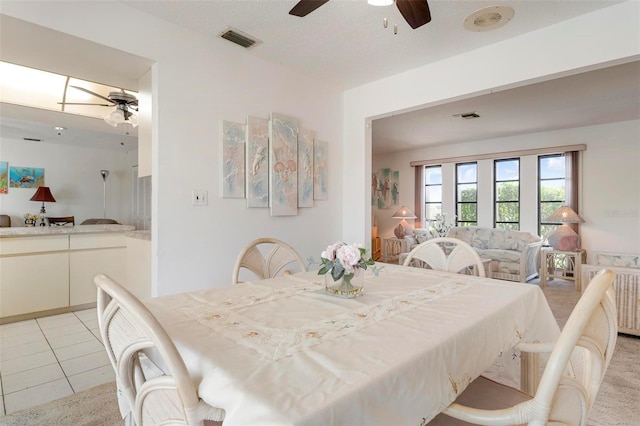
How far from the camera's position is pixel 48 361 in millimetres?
2469

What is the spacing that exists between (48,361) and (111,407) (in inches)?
40.9

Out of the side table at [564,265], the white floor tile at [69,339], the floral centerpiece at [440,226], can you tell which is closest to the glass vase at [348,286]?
the white floor tile at [69,339]

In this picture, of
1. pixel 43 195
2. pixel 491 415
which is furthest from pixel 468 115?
pixel 43 195

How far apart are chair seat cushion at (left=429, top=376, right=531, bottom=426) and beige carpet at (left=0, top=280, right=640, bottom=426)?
3.33ft

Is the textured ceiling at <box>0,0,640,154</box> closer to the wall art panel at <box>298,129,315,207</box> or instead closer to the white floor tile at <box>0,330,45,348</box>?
the wall art panel at <box>298,129,315,207</box>

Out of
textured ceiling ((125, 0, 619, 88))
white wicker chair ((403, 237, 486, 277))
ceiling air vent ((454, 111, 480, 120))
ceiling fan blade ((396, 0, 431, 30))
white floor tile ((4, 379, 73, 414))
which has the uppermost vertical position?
ceiling air vent ((454, 111, 480, 120))

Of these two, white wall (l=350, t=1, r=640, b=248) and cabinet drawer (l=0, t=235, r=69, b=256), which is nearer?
white wall (l=350, t=1, r=640, b=248)

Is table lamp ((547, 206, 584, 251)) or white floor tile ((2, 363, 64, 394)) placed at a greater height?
table lamp ((547, 206, 584, 251))

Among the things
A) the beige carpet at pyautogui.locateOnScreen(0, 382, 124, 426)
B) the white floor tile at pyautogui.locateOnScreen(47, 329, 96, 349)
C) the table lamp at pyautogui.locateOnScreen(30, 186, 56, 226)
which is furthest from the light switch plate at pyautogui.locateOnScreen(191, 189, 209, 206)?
the table lamp at pyautogui.locateOnScreen(30, 186, 56, 226)

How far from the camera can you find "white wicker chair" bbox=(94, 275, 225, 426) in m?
0.68

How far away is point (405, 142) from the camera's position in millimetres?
6633

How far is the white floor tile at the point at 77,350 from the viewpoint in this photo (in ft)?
8.43

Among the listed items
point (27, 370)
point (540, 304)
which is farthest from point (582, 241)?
point (27, 370)

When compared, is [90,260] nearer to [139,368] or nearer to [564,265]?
[139,368]
